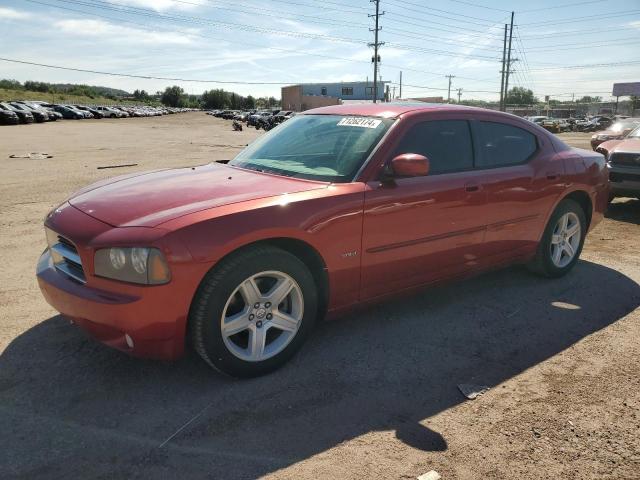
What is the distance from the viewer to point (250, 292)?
3.00m

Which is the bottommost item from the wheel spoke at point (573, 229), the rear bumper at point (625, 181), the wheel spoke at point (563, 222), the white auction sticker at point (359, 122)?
the wheel spoke at point (573, 229)

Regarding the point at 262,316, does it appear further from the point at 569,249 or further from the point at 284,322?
the point at 569,249

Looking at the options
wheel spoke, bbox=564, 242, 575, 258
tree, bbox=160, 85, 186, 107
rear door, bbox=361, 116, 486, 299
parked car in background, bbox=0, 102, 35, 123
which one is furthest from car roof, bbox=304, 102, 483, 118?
tree, bbox=160, 85, 186, 107

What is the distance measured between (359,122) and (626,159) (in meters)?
6.36

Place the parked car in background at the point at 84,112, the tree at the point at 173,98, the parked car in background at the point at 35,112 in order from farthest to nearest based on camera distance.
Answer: the tree at the point at 173,98 → the parked car in background at the point at 84,112 → the parked car in background at the point at 35,112

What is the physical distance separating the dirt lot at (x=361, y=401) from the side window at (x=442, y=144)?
1.19 meters

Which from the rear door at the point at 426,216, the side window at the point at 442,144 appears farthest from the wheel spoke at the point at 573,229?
the side window at the point at 442,144

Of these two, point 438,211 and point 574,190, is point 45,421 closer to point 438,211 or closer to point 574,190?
point 438,211

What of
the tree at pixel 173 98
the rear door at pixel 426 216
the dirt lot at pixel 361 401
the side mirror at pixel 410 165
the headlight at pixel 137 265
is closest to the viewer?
the dirt lot at pixel 361 401

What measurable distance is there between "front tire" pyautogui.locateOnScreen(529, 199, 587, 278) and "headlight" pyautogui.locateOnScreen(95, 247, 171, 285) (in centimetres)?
362

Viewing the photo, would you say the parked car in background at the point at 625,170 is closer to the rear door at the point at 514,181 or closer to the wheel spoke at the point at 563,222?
the wheel spoke at the point at 563,222

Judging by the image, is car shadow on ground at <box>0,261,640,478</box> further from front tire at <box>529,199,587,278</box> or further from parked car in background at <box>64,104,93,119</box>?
parked car in background at <box>64,104,93,119</box>

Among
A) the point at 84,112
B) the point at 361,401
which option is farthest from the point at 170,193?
the point at 84,112

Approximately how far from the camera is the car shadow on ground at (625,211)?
26.5ft
